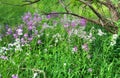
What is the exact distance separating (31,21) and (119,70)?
5.96 feet

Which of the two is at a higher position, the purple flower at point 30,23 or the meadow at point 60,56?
the purple flower at point 30,23

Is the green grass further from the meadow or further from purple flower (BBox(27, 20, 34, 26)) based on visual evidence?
purple flower (BBox(27, 20, 34, 26))

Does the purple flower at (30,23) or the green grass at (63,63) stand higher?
the purple flower at (30,23)

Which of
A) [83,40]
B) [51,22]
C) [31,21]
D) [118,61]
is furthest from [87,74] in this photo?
[51,22]

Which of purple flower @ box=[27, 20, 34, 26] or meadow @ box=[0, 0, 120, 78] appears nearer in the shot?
meadow @ box=[0, 0, 120, 78]

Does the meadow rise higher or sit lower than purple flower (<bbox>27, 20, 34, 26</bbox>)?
Result: lower

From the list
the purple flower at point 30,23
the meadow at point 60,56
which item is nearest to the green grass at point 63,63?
the meadow at point 60,56

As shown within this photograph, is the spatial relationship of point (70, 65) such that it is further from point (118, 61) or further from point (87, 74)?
point (118, 61)

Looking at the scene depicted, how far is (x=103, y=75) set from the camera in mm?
3855

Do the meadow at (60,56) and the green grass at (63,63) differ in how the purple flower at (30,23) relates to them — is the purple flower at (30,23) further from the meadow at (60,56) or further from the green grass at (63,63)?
the green grass at (63,63)

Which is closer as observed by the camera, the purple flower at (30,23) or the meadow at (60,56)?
Answer: the meadow at (60,56)

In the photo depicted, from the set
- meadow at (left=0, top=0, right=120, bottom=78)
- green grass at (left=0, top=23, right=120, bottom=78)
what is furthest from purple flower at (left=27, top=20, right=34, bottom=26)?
green grass at (left=0, top=23, right=120, bottom=78)

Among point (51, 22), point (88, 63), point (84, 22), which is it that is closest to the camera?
point (88, 63)

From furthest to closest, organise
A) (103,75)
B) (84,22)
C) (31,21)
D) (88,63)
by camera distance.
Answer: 1. (84,22)
2. (31,21)
3. (88,63)
4. (103,75)
